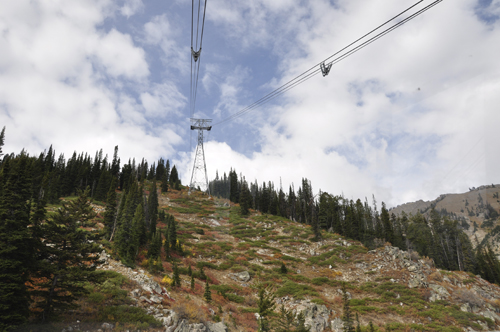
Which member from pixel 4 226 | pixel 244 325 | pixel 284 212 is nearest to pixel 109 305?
pixel 4 226

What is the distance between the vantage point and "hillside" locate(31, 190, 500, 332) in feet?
67.4

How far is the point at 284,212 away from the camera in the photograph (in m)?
106

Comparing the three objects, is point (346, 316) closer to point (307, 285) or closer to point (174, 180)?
point (307, 285)

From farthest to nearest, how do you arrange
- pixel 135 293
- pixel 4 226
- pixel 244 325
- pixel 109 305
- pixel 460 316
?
pixel 460 316 < pixel 244 325 < pixel 135 293 < pixel 109 305 < pixel 4 226

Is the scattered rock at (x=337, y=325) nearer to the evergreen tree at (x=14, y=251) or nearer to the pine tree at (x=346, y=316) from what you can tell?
the pine tree at (x=346, y=316)

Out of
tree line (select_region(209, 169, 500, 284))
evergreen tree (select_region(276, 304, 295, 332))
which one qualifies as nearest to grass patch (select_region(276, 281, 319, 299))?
evergreen tree (select_region(276, 304, 295, 332))

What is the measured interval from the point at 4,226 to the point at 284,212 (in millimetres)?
98465

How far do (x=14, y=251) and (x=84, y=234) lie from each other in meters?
3.66

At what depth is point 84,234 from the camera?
16797mm

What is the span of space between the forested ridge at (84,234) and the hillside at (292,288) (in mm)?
2349

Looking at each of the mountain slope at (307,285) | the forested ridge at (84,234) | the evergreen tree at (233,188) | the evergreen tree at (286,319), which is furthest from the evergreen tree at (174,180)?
the evergreen tree at (286,319)

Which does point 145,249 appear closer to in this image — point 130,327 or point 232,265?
point 232,265

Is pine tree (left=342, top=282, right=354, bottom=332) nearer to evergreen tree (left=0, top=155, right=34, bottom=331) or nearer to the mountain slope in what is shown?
the mountain slope

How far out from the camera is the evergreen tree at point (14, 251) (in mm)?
12828
